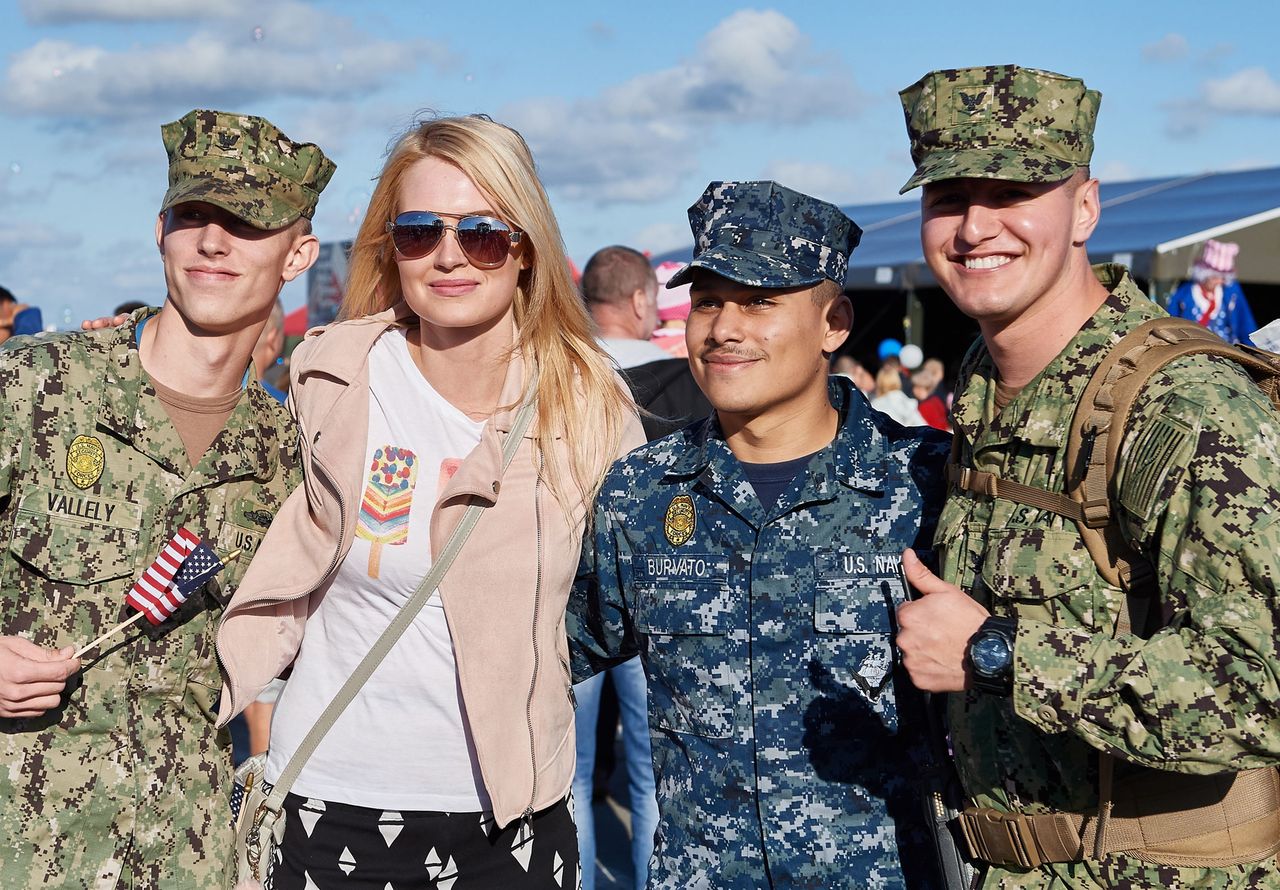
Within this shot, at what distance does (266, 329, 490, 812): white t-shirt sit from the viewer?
2844mm

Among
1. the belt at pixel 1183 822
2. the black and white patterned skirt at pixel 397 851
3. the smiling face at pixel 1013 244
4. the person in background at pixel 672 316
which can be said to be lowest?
the black and white patterned skirt at pixel 397 851

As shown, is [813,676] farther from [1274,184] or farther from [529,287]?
[1274,184]

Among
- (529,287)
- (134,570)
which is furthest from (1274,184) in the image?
(134,570)

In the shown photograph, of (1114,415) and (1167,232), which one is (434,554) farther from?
(1167,232)

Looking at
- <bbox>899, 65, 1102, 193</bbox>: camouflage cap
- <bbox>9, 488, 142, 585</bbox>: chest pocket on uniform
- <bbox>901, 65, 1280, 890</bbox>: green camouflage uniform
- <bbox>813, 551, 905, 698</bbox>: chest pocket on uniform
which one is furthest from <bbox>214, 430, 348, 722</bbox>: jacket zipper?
<bbox>899, 65, 1102, 193</bbox>: camouflage cap

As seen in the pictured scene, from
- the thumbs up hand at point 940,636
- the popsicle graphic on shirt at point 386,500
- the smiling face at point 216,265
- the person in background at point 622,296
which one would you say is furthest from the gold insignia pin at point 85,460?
the person in background at point 622,296

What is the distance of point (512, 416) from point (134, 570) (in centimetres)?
93

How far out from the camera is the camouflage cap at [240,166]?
2.92 m

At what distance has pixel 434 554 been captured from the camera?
A: 2877mm

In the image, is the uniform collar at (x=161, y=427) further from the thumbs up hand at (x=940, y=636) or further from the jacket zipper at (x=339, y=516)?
the thumbs up hand at (x=940, y=636)

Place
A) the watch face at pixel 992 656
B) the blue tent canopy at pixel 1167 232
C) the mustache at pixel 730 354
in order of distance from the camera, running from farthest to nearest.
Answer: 1. the blue tent canopy at pixel 1167 232
2. the mustache at pixel 730 354
3. the watch face at pixel 992 656

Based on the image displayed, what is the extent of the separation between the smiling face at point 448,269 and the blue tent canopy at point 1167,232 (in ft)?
30.4

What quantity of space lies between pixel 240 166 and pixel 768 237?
4.16 ft

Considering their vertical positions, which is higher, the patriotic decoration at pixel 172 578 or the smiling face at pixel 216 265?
the smiling face at pixel 216 265
